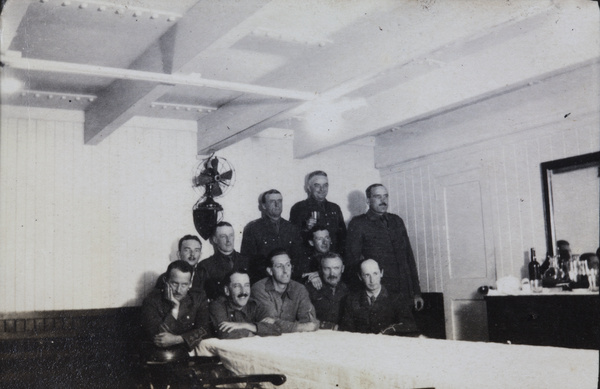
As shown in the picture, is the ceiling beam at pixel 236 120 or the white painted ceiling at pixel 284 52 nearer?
the white painted ceiling at pixel 284 52

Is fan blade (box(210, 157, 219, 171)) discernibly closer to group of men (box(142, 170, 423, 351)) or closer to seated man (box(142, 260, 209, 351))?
group of men (box(142, 170, 423, 351))

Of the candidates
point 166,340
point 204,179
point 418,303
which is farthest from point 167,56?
point 418,303

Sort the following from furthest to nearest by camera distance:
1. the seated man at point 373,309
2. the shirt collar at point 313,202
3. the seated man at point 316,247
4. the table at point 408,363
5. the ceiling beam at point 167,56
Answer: the shirt collar at point 313,202 → the seated man at point 316,247 → the seated man at point 373,309 → the ceiling beam at point 167,56 → the table at point 408,363

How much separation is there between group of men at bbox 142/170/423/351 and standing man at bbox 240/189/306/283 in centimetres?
1

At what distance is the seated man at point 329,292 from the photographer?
526 cm

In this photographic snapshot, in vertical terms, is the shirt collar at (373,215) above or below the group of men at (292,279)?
above

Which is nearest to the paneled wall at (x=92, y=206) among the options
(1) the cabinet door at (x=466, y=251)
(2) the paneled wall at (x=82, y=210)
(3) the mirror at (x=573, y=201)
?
(2) the paneled wall at (x=82, y=210)

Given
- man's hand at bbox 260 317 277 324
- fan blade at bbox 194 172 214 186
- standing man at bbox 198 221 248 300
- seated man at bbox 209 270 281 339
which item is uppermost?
fan blade at bbox 194 172 214 186

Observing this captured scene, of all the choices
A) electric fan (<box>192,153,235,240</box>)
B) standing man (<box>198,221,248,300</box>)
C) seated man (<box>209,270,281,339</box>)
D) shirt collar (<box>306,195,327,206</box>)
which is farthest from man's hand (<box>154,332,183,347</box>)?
shirt collar (<box>306,195,327,206</box>)

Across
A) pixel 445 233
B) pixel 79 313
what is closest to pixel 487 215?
pixel 445 233

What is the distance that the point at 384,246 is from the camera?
624cm

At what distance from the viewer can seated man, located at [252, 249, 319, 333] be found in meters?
4.79

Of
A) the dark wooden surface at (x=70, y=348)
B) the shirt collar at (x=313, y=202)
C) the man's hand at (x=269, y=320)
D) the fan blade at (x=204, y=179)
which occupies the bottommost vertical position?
the dark wooden surface at (x=70, y=348)

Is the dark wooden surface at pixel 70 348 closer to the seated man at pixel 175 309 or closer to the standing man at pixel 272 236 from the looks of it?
the seated man at pixel 175 309
